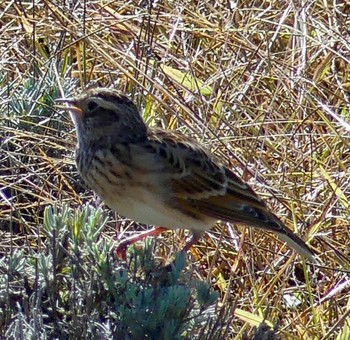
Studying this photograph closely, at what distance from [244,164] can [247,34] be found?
1.26m

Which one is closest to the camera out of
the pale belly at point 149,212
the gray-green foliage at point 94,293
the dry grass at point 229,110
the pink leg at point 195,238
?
the gray-green foliage at point 94,293

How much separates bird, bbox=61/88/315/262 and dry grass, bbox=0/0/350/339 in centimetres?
24

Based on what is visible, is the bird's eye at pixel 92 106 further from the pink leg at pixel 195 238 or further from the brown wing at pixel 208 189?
the pink leg at pixel 195 238

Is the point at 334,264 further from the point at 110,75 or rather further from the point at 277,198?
the point at 110,75

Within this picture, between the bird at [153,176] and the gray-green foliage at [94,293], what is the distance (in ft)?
1.41

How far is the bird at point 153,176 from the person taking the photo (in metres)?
4.30

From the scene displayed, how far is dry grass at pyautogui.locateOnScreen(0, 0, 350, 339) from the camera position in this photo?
4805 millimetres

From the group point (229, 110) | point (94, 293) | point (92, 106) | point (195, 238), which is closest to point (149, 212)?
point (195, 238)

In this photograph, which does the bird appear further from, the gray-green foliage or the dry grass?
the gray-green foliage

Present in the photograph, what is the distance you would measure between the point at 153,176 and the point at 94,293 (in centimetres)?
86

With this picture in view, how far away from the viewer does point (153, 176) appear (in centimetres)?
441

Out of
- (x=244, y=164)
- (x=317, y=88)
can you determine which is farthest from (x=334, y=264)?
(x=317, y=88)

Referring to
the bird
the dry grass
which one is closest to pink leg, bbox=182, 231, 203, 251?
the bird

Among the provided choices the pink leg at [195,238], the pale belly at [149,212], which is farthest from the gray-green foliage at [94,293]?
the pink leg at [195,238]
